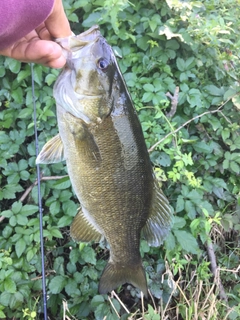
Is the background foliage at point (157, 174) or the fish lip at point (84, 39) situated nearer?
the fish lip at point (84, 39)

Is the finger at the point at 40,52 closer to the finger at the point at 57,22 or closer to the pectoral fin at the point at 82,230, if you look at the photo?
the finger at the point at 57,22

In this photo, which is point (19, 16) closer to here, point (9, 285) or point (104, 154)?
point (104, 154)

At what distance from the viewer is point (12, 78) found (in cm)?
252

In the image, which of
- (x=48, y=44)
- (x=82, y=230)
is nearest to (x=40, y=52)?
(x=48, y=44)

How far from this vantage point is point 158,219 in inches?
66.4

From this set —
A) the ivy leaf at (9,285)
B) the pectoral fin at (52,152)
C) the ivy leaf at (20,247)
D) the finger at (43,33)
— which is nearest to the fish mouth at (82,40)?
the finger at (43,33)

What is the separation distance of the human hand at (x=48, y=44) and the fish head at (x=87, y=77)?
0.15 ft

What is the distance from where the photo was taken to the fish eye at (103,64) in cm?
136

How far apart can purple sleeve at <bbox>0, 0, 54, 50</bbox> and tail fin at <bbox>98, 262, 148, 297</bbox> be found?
1.12 m

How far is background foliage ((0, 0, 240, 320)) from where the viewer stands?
224cm

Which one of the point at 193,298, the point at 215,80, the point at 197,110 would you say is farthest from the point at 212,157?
the point at 193,298

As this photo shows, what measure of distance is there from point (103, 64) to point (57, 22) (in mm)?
220

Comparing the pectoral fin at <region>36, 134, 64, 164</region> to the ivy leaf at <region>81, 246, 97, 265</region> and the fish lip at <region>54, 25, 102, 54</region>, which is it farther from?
the ivy leaf at <region>81, 246, 97, 265</region>

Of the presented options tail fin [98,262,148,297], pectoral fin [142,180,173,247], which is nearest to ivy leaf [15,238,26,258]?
tail fin [98,262,148,297]
